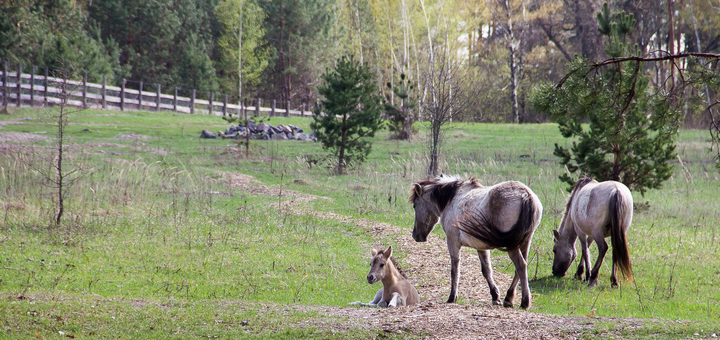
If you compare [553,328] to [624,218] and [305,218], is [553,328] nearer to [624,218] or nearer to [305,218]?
[624,218]

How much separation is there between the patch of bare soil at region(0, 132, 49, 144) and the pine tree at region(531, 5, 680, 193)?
68.6 ft

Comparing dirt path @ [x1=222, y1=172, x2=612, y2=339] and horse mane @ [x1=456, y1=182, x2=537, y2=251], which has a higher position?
horse mane @ [x1=456, y1=182, x2=537, y2=251]

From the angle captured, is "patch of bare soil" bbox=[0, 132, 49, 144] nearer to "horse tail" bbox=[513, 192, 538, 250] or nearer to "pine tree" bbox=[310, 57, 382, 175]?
"pine tree" bbox=[310, 57, 382, 175]

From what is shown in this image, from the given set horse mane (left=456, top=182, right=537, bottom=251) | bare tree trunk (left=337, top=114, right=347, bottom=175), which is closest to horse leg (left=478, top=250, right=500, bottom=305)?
horse mane (left=456, top=182, right=537, bottom=251)

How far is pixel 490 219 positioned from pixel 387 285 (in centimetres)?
175

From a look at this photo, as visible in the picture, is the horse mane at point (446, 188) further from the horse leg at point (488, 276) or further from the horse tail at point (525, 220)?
the horse tail at point (525, 220)

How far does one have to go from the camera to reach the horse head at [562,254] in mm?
9883

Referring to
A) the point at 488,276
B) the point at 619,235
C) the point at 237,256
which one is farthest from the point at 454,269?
the point at 237,256

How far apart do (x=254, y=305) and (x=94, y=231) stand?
19.4ft

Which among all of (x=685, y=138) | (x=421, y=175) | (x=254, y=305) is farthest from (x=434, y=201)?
(x=685, y=138)

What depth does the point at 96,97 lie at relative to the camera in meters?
39.2

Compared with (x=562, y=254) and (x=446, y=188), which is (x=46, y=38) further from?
(x=562, y=254)

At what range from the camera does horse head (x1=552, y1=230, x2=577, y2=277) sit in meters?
9.88

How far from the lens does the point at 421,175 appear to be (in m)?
20.0
